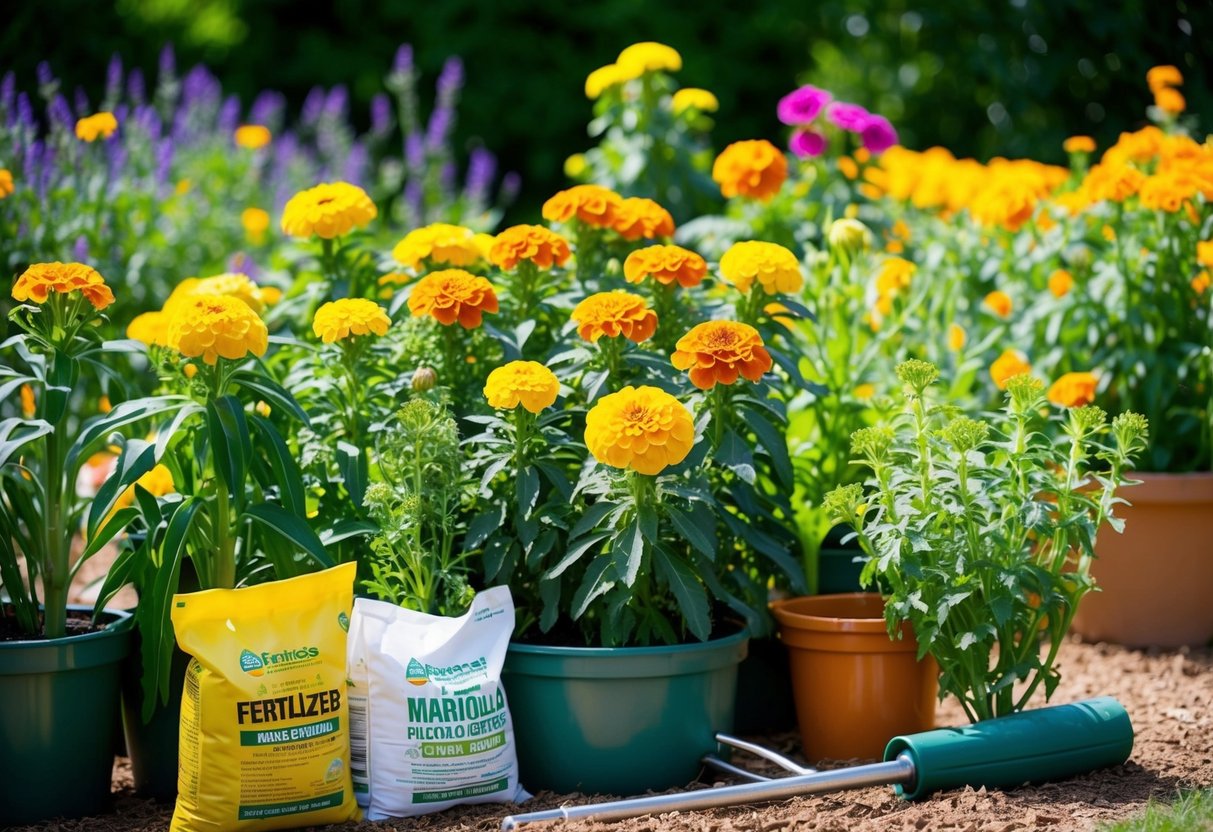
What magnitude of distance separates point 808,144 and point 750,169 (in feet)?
2.40

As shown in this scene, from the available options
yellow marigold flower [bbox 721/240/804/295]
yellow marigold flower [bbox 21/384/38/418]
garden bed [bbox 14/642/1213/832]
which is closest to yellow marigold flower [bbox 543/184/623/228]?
yellow marigold flower [bbox 721/240/804/295]

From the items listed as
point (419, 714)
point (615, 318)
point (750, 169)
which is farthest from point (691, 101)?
point (419, 714)

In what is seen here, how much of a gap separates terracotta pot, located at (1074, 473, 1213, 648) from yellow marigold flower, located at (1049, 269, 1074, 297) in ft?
1.73

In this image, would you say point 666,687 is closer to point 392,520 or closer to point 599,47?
point 392,520

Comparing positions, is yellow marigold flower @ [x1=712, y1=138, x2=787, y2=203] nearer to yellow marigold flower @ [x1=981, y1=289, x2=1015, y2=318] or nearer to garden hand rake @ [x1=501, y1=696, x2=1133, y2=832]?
yellow marigold flower @ [x1=981, y1=289, x2=1015, y2=318]

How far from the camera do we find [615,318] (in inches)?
98.0

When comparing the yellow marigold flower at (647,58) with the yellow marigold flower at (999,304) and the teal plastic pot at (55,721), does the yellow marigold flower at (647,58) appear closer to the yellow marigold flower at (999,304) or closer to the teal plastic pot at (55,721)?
the yellow marigold flower at (999,304)

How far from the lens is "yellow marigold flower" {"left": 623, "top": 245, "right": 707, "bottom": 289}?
2.65m

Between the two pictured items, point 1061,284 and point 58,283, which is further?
point 1061,284

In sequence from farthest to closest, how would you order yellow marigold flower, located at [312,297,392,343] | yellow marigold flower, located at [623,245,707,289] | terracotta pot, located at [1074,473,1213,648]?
terracotta pot, located at [1074,473,1213,648] → yellow marigold flower, located at [623,245,707,289] → yellow marigold flower, located at [312,297,392,343]

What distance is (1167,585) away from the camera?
3438 mm

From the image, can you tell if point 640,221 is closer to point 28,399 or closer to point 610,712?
point 610,712

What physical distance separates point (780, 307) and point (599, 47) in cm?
425

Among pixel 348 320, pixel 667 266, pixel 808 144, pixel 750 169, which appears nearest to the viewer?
pixel 348 320
